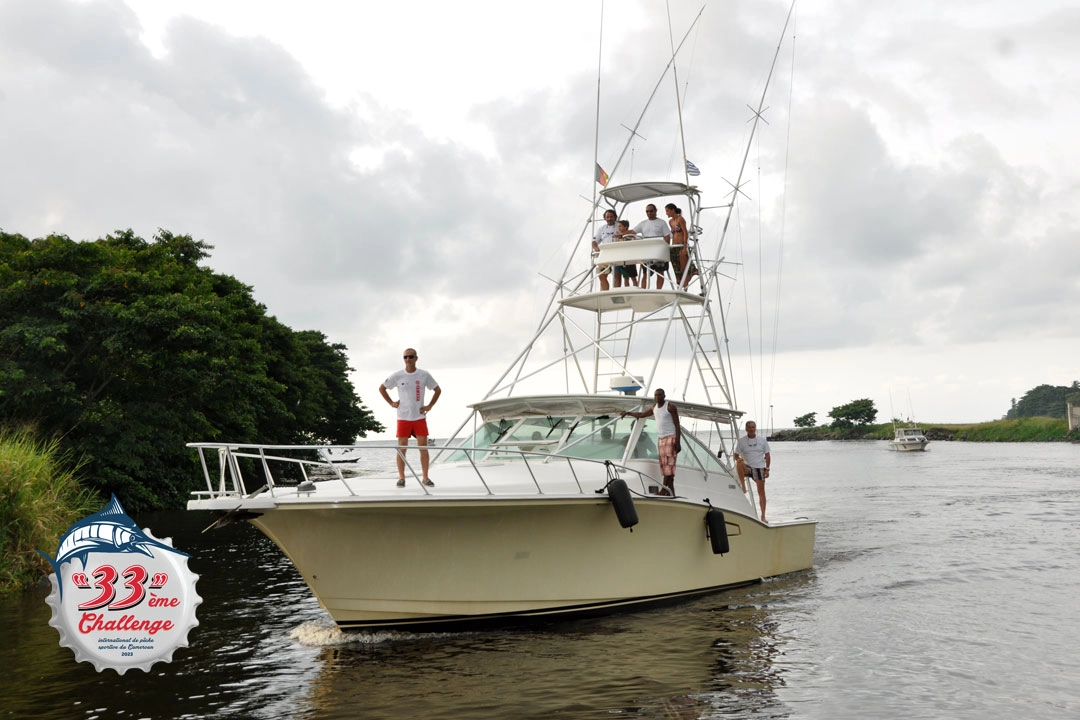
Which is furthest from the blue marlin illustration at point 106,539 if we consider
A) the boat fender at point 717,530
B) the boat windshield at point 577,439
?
the boat fender at point 717,530

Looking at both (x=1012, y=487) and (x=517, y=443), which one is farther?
(x=1012, y=487)

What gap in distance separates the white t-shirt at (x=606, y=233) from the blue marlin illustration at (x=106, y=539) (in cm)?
921

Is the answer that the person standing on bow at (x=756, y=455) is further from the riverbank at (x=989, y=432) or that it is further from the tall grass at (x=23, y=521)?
the riverbank at (x=989, y=432)

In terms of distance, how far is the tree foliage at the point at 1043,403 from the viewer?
172250 mm

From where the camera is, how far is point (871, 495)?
34.8 m

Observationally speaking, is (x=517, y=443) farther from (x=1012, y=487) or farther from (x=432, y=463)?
(x=1012, y=487)

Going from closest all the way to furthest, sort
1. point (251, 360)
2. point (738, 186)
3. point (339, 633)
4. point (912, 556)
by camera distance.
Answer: point (339, 633) → point (738, 186) → point (912, 556) → point (251, 360)

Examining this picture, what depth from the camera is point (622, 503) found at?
387 inches

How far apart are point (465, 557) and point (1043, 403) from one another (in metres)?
199

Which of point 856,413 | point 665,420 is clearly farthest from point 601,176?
point 856,413

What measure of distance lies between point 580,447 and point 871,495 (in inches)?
1051

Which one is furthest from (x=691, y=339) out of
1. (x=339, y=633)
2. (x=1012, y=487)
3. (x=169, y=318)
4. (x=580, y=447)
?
(x=1012, y=487)

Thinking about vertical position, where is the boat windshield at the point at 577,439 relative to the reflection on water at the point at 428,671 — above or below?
above

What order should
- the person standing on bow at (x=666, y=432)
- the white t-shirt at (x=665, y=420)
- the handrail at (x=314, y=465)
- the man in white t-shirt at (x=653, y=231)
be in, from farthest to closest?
1. the man in white t-shirt at (x=653, y=231)
2. the white t-shirt at (x=665, y=420)
3. the person standing on bow at (x=666, y=432)
4. the handrail at (x=314, y=465)
